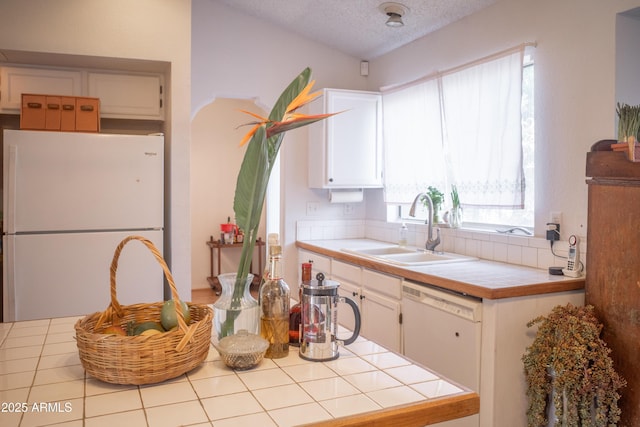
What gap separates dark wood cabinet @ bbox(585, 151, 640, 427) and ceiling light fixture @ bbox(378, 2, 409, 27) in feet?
5.66

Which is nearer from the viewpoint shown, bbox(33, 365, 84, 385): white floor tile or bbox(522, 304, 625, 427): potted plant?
bbox(33, 365, 84, 385): white floor tile

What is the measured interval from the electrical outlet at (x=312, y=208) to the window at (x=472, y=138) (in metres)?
0.67

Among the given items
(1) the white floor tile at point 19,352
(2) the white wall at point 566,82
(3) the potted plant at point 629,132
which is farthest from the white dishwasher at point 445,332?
(1) the white floor tile at point 19,352

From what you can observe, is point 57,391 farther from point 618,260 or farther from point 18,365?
point 618,260

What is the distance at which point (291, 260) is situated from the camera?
4.27 metres

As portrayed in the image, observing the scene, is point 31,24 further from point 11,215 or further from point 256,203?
point 256,203

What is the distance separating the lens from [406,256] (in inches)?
Answer: 137

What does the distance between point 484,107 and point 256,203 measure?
227cm

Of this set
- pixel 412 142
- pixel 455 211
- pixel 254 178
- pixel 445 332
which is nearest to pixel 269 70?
pixel 412 142

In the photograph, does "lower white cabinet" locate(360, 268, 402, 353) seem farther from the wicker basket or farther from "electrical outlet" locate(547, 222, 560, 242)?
the wicker basket

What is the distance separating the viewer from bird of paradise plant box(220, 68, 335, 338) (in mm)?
1173

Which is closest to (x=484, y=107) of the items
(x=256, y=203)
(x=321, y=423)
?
(x=256, y=203)

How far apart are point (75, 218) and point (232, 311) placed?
80.8 inches

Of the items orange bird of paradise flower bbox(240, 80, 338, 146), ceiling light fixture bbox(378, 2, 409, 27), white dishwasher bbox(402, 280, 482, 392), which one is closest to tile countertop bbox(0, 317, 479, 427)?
orange bird of paradise flower bbox(240, 80, 338, 146)
